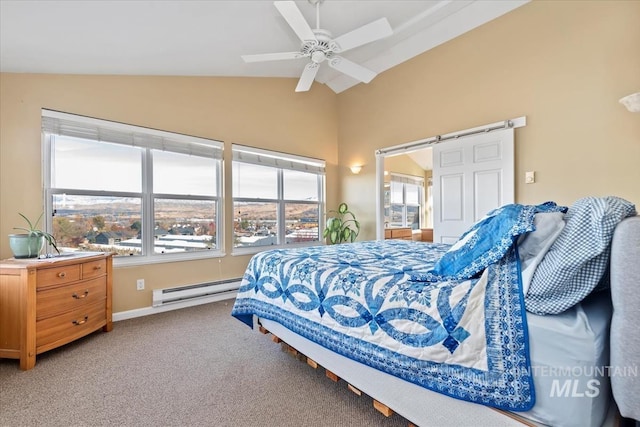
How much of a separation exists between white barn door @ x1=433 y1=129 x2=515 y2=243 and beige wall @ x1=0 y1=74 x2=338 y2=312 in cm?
206

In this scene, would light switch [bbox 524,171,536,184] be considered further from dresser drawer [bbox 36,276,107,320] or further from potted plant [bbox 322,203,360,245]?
dresser drawer [bbox 36,276,107,320]

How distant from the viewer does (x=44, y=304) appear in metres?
2.16

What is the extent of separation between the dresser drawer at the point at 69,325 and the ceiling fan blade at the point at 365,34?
10.7 feet

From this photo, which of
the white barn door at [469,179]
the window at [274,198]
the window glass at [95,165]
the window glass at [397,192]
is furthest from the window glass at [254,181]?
the window glass at [397,192]

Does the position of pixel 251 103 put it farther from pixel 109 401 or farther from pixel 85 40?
pixel 109 401

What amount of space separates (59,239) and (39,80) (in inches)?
60.7

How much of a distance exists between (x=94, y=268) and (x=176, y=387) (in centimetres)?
152

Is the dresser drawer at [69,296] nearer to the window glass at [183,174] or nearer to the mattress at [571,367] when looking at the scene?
the window glass at [183,174]

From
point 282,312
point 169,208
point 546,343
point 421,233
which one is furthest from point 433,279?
point 421,233

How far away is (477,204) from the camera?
3.44 metres

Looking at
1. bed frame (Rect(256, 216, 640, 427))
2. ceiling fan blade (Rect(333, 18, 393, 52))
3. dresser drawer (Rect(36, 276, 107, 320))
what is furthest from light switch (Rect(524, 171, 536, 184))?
dresser drawer (Rect(36, 276, 107, 320))

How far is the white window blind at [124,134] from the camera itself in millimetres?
2743

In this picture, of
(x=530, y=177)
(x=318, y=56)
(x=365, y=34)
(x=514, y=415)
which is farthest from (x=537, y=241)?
(x=530, y=177)

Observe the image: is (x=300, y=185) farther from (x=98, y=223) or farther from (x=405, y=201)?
(x=405, y=201)
